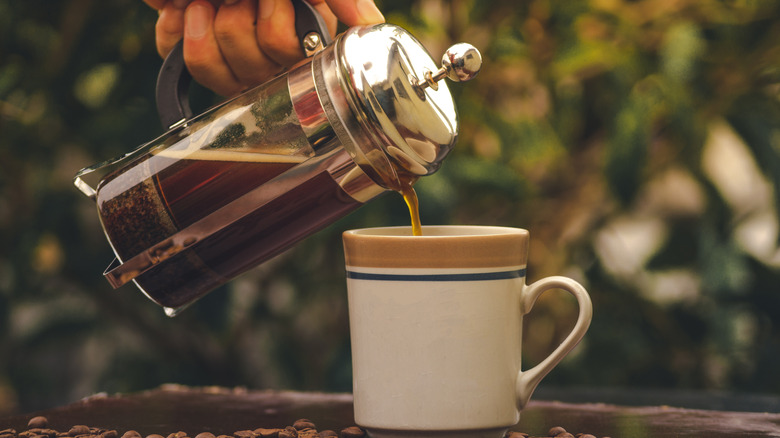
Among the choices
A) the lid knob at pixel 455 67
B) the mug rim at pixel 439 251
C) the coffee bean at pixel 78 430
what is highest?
the lid knob at pixel 455 67

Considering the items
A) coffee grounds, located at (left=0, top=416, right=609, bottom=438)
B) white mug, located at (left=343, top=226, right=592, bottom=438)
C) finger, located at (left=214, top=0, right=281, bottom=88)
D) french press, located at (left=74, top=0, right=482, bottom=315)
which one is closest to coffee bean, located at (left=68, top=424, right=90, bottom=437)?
coffee grounds, located at (left=0, top=416, right=609, bottom=438)

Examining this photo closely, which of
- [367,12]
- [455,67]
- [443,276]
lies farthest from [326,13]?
[443,276]

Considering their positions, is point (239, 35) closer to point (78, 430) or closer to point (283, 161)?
point (283, 161)

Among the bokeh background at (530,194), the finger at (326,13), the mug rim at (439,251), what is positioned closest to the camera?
the mug rim at (439,251)

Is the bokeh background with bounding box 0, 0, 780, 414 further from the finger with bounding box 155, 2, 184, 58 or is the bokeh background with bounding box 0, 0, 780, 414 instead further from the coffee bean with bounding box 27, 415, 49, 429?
the coffee bean with bounding box 27, 415, 49, 429

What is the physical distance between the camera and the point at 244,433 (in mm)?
691

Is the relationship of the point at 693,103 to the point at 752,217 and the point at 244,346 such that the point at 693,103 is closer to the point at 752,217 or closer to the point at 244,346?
the point at 752,217

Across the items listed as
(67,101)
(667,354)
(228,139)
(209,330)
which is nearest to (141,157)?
(228,139)

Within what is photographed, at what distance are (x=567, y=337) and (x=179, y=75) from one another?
1.30 ft

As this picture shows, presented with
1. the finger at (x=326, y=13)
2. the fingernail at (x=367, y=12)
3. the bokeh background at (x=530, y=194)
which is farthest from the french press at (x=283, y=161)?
the bokeh background at (x=530, y=194)

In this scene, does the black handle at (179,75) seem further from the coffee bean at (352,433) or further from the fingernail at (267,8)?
the coffee bean at (352,433)

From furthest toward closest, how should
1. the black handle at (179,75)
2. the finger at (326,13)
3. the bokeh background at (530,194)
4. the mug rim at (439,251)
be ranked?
the bokeh background at (530,194) → the finger at (326,13) → the black handle at (179,75) → the mug rim at (439,251)

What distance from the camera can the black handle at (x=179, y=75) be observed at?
2.52 feet

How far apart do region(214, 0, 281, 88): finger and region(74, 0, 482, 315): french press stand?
10cm
